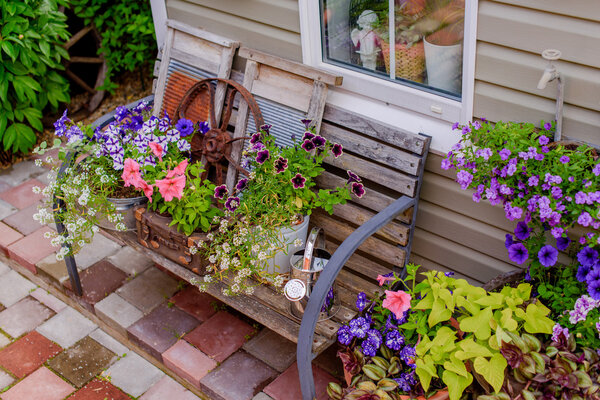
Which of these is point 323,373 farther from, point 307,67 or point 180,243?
point 307,67

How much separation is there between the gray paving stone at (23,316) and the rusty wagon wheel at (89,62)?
2197 millimetres

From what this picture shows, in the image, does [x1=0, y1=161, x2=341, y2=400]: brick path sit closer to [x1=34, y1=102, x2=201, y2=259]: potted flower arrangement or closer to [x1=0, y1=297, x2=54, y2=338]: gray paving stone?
[x1=0, y1=297, x2=54, y2=338]: gray paving stone

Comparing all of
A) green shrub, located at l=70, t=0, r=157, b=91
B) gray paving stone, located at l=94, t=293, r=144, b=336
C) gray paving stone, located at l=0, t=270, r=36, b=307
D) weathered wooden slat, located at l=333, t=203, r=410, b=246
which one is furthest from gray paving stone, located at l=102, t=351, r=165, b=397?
green shrub, located at l=70, t=0, r=157, b=91

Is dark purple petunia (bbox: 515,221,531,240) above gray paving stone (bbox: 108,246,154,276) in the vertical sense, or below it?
above

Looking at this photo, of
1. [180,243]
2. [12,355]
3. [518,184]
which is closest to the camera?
[518,184]

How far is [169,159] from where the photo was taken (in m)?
2.89

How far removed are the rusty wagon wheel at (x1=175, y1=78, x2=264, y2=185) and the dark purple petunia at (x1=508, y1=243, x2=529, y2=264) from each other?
1333 millimetres

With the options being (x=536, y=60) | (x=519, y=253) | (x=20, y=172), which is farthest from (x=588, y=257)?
(x=20, y=172)

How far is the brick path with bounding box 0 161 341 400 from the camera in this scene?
120 inches

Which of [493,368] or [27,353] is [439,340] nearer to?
[493,368]

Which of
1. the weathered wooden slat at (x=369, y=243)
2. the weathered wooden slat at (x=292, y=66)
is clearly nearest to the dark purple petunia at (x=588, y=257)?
the weathered wooden slat at (x=369, y=243)

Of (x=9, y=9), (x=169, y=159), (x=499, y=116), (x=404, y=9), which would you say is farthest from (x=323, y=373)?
(x=9, y=9)

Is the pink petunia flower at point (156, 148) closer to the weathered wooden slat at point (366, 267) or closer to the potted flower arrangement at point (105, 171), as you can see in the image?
the potted flower arrangement at point (105, 171)

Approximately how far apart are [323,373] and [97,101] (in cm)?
338
